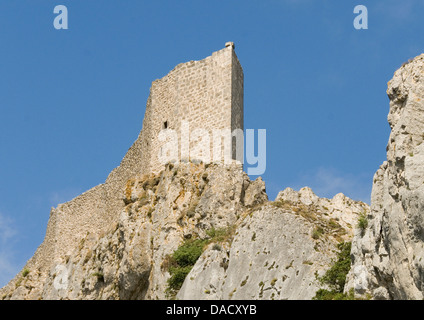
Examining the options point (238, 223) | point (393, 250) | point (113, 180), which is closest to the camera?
point (393, 250)

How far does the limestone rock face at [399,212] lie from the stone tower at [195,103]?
12.3 meters

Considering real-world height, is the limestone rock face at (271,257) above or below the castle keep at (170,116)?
below

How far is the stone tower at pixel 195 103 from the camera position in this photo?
33.5 meters

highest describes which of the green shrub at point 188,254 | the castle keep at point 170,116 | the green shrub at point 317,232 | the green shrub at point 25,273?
the castle keep at point 170,116

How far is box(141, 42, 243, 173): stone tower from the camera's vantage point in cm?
3347

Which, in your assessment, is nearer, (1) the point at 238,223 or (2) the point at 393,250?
(2) the point at 393,250

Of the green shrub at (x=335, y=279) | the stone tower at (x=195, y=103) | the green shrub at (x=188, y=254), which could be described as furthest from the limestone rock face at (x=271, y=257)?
the stone tower at (x=195, y=103)

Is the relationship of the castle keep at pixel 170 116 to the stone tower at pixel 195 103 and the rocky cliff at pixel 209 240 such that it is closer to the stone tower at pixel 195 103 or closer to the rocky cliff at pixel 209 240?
the stone tower at pixel 195 103

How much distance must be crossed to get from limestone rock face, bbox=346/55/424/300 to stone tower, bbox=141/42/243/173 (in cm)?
1226

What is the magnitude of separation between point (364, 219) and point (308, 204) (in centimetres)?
726

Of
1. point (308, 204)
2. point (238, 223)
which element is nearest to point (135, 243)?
point (238, 223)

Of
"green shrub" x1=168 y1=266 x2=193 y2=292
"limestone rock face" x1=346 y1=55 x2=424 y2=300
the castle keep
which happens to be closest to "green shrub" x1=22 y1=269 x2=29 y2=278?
the castle keep
